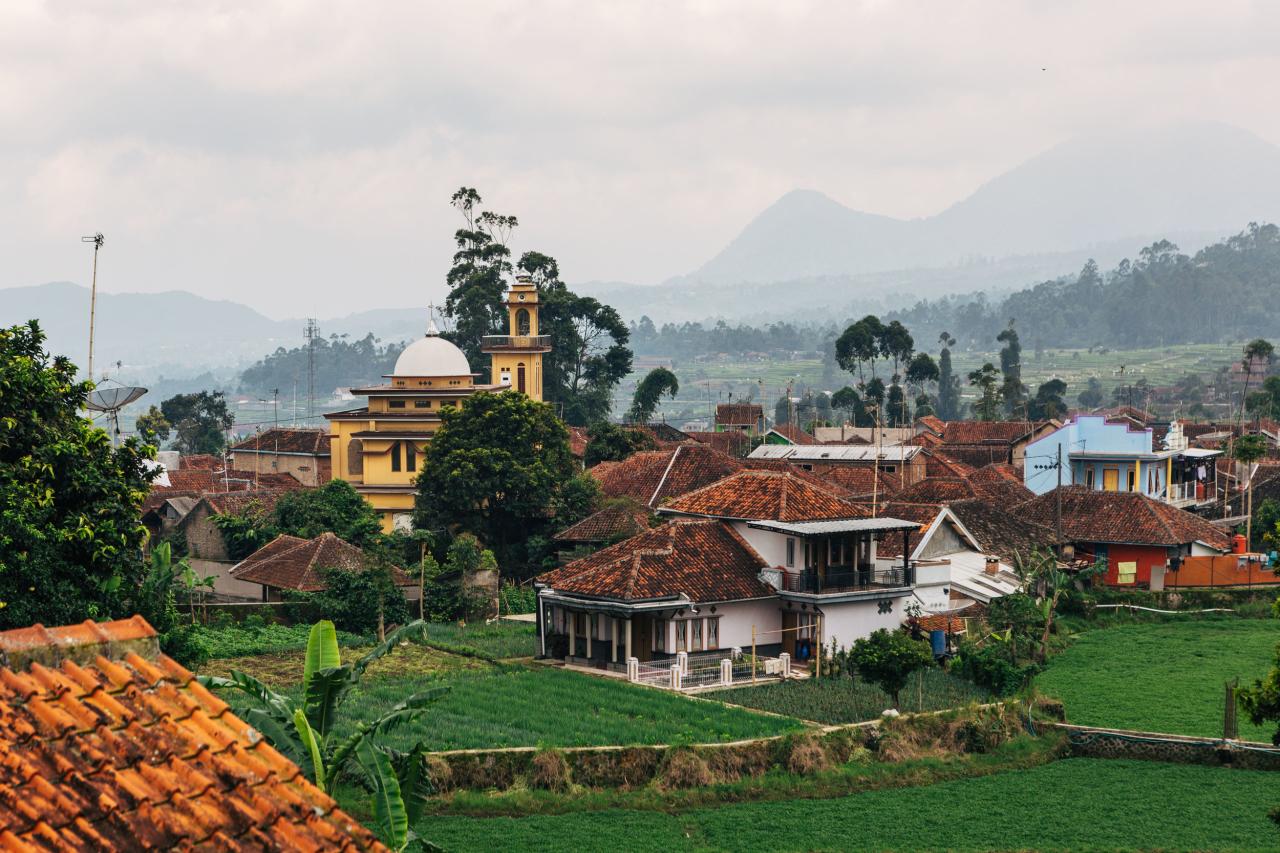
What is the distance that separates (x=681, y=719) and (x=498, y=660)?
279 inches

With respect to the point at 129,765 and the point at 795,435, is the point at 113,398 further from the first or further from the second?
the point at 795,435

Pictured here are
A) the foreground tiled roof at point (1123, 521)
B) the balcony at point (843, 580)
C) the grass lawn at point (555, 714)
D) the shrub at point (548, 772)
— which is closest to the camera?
the shrub at point (548, 772)

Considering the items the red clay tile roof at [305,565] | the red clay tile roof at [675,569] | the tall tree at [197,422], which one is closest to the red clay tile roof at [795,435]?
the tall tree at [197,422]

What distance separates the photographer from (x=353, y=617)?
34.8 m

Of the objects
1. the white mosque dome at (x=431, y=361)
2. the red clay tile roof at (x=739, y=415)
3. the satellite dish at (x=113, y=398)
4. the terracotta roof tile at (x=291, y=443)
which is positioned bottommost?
the terracotta roof tile at (x=291, y=443)

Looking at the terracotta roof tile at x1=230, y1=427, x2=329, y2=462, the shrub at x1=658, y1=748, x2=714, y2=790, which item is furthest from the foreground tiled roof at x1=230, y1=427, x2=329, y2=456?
the shrub at x1=658, y1=748, x2=714, y2=790

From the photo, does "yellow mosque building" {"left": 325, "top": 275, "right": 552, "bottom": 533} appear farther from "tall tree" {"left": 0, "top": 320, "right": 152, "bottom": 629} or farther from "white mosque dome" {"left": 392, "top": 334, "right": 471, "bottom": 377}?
"tall tree" {"left": 0, "top": 320, "right": 152, "bottom": 629}

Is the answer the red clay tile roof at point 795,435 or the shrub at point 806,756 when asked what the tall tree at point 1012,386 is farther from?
the shrub at point 806,756

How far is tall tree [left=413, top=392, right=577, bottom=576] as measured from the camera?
42.1 meters

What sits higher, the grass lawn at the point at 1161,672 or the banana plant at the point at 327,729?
the banana plant at the point at 327,729

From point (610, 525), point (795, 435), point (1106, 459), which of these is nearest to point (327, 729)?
point (610, 525)

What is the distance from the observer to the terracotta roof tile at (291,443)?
6197 cm

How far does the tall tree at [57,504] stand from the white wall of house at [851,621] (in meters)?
15.2

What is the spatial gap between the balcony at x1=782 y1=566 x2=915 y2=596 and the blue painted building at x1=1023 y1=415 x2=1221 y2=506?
78.1 feet
